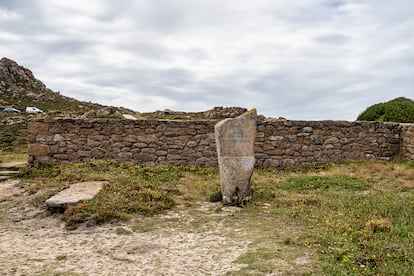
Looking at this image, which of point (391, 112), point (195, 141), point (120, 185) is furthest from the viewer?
point (391, 112)

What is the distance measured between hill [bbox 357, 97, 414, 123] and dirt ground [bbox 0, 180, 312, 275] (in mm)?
9217

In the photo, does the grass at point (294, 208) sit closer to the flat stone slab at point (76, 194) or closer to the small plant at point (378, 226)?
the small plant at point (378, 226)

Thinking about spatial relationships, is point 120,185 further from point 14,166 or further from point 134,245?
point 14,166

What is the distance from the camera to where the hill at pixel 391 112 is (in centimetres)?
1323

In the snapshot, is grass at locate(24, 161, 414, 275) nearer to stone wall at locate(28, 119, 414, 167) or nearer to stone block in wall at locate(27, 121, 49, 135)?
stone wall at locate(28, 119, 414, 167)

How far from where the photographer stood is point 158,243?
5090 mm

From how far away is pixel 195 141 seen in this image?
11211mm

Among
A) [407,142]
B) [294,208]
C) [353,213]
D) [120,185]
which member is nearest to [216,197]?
[294,208]

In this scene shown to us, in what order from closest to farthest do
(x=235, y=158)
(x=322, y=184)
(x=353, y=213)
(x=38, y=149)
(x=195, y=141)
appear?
1. (x=353, y=213)
2. (x=235, y=158)
3. (x=322, y=184)
4. (x=38, y=149)
5. (x=195, y=141)

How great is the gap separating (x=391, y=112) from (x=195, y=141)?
7.46 m

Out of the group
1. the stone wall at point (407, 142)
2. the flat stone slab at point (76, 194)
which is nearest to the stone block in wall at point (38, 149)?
the flat stone slab at point (76, 194)

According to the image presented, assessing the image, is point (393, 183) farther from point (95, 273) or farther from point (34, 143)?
point (34, 143)

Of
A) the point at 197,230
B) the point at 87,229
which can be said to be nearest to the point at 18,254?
the point at 87,229

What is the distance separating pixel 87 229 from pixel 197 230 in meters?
1.71
